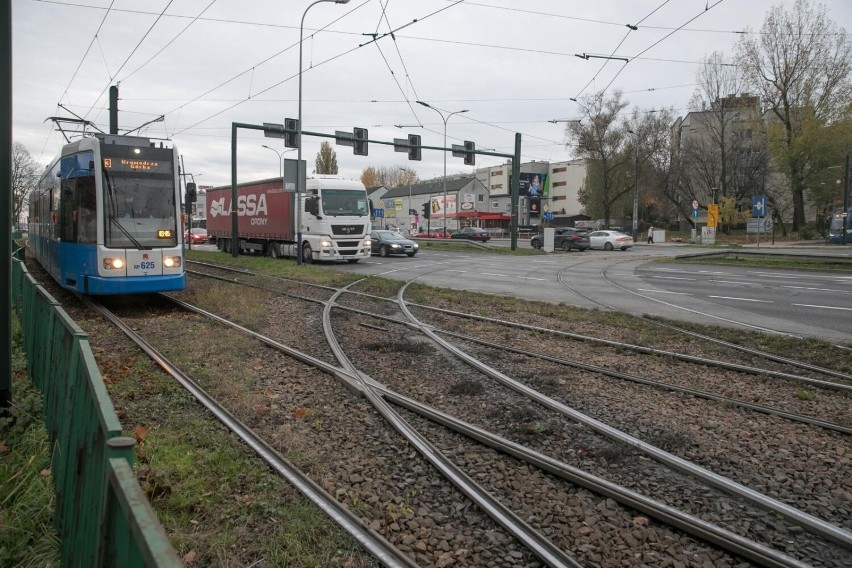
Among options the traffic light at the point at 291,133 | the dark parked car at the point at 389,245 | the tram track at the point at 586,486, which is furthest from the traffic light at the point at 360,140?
the tram track at the point at 586,486

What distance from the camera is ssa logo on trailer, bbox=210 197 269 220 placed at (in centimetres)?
2928

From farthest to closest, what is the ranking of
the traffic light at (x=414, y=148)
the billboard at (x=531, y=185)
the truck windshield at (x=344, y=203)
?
the billboard at (x=531, y=185) < the traffic light at (x=414, y=148) < the truck windshield at (x=344, y=203)

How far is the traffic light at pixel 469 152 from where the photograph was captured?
30.8 m

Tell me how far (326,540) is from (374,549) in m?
0.30

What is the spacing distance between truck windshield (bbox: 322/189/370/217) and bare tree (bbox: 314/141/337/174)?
227 feet

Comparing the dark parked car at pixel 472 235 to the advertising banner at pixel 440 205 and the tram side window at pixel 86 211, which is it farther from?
the tram side window at pixel 86 211

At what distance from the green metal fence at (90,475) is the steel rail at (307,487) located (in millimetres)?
1358

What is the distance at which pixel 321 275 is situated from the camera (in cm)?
1948

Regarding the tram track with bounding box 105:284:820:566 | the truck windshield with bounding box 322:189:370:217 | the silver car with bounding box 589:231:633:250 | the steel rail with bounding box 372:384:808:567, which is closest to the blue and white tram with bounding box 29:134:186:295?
the tram track with bounding box 105:284:820:566

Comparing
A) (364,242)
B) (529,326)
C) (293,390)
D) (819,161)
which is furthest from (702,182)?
(293,390)

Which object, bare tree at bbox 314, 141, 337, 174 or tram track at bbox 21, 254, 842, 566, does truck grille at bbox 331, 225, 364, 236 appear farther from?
bare tree at bbox 314, 141, 337, 174

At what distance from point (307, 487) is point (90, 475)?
1.74m

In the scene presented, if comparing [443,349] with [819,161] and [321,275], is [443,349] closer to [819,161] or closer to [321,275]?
[321,275]

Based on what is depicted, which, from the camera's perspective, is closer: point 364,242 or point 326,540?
point 326,540
